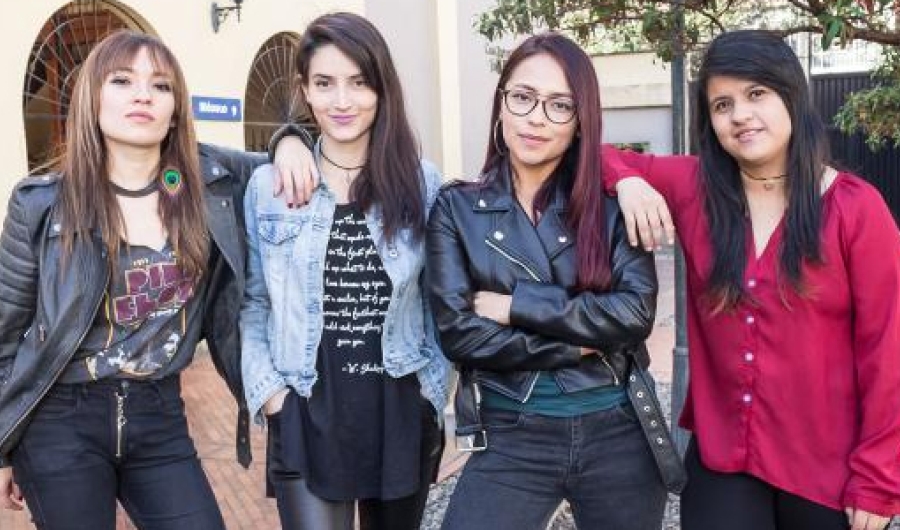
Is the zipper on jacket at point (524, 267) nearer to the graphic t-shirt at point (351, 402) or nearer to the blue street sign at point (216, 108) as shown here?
the graphic t-shirt at point (351, 402)

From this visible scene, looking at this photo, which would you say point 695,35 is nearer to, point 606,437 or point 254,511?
point 606,437

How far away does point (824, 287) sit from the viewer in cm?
239

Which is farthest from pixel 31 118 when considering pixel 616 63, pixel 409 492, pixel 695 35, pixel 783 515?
pixel 616 63

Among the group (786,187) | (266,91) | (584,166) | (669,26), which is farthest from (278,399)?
(266,91)

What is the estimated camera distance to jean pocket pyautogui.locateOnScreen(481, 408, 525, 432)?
8.05 ft

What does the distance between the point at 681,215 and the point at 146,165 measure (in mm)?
1604

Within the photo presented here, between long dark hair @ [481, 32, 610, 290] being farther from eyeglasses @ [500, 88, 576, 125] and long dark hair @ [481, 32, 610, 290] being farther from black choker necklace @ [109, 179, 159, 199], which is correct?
black choker necklace @ [109, 179, 159, 199]

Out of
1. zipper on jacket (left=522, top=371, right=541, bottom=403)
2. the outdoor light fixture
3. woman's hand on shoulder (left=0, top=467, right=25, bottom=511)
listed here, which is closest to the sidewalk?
woman's hand on shoulder (left=0, top=467, right=25, bottom=511)

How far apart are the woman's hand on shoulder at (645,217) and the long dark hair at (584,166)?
67 mm

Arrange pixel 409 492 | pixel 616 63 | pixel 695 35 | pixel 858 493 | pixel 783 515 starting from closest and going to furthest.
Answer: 1. pixel 858 493
2. pixel 783 515
3. pixel 409 492
4. pixel 695 35
5. pixel 616 63

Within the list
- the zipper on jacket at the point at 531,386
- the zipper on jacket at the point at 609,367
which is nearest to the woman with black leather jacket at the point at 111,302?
the zipper on jacket at the point at 531,386

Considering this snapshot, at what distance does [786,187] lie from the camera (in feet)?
8.28

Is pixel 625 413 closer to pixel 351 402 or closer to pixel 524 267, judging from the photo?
pixel 524 267

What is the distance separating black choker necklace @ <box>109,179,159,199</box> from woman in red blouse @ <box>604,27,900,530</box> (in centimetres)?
136
